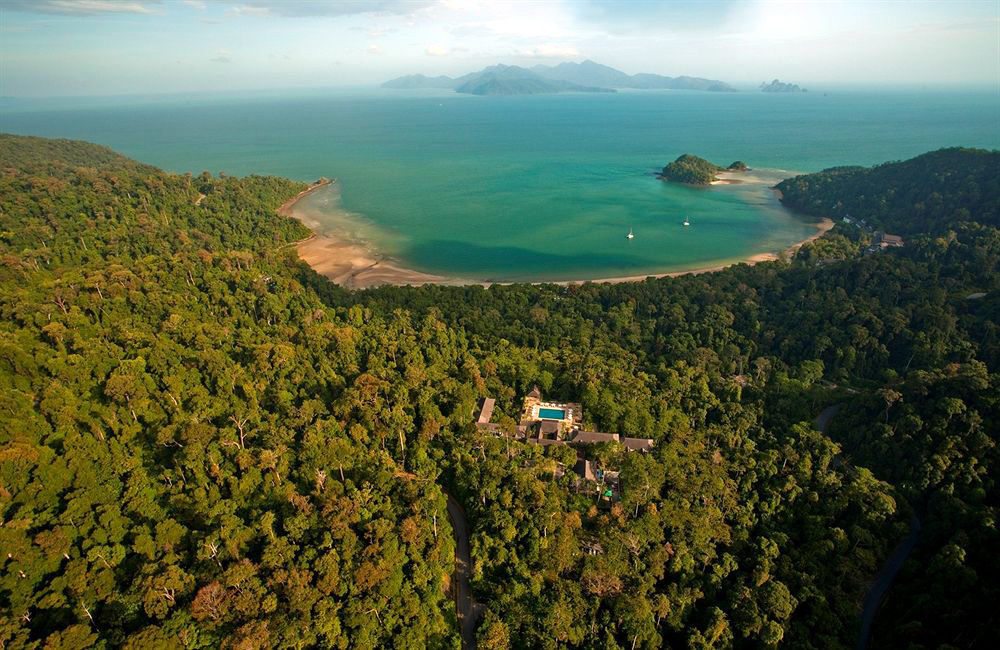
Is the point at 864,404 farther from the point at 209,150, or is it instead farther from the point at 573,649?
the point at 209,150

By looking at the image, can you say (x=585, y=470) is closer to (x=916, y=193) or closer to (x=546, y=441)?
(x=546, y=441)

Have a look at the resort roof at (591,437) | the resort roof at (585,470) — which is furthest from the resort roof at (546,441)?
the resort roof at (585,470)

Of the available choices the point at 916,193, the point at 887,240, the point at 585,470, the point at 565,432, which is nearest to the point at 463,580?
the point at 585,470

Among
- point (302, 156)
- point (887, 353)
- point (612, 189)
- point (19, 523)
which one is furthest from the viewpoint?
point (302, 156)

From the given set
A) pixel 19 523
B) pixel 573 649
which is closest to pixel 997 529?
pixel 573 649

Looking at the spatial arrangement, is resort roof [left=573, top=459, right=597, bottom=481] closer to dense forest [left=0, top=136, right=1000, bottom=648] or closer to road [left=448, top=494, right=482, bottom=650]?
dense forest [left=0, top=136, right=1000, bottom=648]
